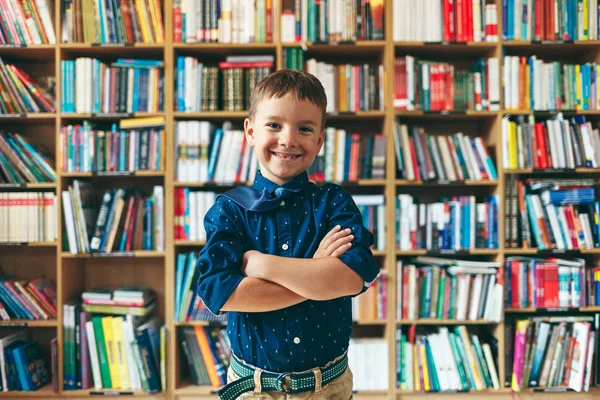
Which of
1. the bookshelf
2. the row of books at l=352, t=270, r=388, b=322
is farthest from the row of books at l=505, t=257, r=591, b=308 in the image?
the row of books at l=352, t=270, r=388, b=322

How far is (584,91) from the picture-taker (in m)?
2.63

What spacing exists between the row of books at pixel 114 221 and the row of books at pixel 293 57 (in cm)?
97

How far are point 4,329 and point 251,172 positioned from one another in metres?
1.80

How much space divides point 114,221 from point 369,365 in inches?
62.5

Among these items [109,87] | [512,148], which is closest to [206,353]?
[109,87]

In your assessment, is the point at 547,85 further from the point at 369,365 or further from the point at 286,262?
the point at 286,262

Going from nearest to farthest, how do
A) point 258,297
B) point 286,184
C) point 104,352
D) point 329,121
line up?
point 258,297, point 286,184, point 104,352, point 329,121

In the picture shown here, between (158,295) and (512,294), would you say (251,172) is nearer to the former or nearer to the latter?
(158,295)

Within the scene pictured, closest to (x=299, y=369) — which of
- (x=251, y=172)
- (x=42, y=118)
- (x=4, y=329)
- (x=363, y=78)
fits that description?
(x=251, y=172)

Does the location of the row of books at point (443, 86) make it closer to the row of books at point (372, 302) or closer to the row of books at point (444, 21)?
the row of books at point (444, 21)

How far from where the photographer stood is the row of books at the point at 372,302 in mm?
2574

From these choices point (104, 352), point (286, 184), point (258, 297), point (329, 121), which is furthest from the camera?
point (329, 121)

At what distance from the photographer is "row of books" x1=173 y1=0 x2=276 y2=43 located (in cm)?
256

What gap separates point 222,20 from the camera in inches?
101
